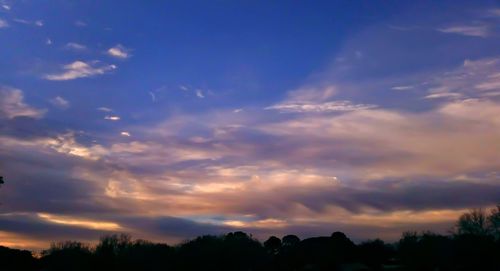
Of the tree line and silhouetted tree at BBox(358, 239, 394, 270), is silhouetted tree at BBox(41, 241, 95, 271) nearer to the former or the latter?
the tree line

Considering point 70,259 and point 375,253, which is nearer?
point 70,259

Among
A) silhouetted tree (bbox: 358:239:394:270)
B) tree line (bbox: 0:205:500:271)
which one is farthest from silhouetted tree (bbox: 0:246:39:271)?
silhouetted tree (bbox: 358:239:394:270)

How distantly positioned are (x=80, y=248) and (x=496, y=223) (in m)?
57.8

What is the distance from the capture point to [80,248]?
91.4m

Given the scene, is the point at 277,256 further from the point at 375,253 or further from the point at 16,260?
the point at 16,260

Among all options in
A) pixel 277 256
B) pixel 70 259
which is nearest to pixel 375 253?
pixel 277 256

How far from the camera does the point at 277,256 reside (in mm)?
102375

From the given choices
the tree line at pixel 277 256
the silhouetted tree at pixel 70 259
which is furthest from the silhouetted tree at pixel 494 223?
the silhouetted tree at pixel 70 259

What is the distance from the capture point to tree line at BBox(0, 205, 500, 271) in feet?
244

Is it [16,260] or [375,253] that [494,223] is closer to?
[375,253]

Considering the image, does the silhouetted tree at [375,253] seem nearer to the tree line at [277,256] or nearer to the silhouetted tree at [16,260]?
the tree line at [277,256]

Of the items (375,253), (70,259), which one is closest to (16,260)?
(70,259)

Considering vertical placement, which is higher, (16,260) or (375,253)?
(375,253)

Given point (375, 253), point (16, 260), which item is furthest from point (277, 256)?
point (16, 260)
